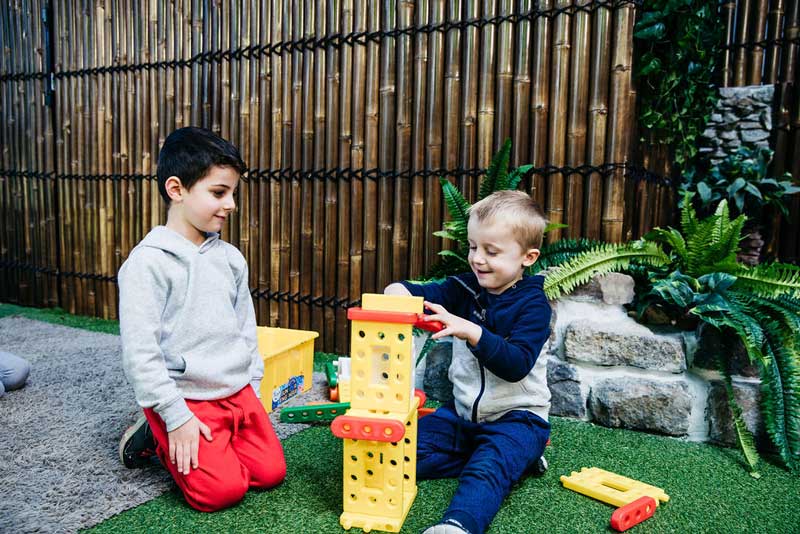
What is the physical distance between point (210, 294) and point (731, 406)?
2.03 meters

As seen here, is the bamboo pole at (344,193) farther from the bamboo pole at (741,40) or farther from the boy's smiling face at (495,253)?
the bamboo pole at (741,40)

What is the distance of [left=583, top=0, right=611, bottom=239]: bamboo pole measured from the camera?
2613 millimetres

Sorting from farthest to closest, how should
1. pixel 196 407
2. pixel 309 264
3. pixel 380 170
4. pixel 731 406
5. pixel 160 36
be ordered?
pixel 160 36 < pixel 309 264 < pixel 380 170 < pixel 731 406 < pixel 196 407

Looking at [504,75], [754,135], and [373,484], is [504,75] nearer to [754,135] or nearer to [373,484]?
[754,135]

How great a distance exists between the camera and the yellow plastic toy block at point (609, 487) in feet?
5.85

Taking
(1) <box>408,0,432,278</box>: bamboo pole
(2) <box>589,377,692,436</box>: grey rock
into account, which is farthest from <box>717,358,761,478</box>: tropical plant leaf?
(1) <box>408,0,432,278</box>: bamboo pole

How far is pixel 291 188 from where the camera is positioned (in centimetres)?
356

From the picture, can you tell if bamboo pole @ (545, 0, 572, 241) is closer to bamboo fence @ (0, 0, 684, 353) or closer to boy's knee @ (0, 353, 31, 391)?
bamboo fence @ (0, 0, 684, 353)

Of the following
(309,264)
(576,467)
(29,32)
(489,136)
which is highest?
(29,32)

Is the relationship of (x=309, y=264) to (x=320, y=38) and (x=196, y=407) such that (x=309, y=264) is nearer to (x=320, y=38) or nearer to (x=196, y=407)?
(x=320, y=38)

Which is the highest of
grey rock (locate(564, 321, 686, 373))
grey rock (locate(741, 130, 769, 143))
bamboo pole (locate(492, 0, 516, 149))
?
bamboo pole (locate(492, 0, 516, 149))

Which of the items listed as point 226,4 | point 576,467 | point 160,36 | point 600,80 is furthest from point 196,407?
point 160,36

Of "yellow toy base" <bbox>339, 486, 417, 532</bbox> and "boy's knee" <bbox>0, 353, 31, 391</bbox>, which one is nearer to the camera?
"yellow toy base" <bbox>339, 486, 417, 532</bbox>

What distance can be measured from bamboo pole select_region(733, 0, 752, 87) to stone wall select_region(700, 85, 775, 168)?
0.07 metres
